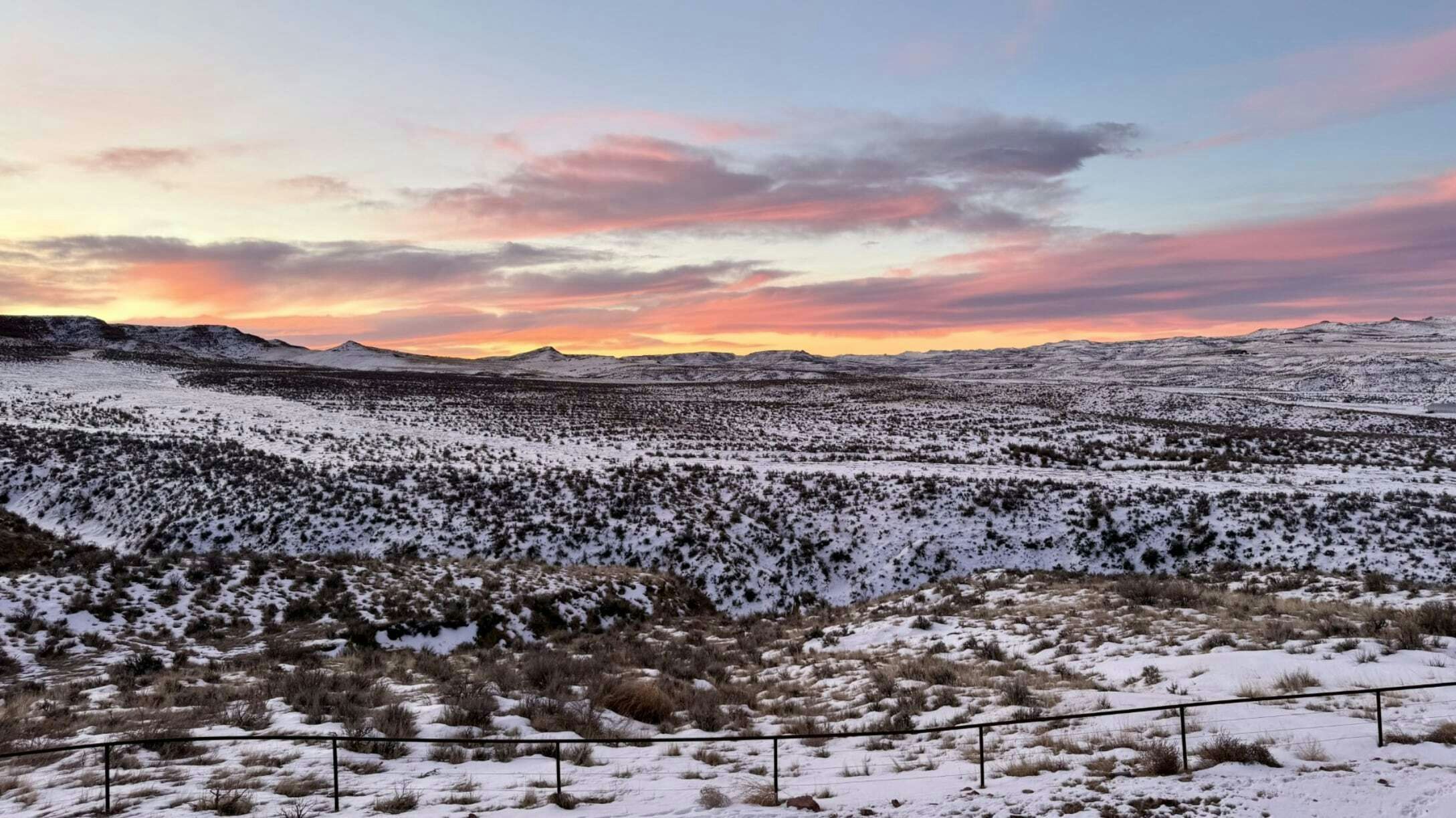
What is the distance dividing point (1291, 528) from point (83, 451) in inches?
1804

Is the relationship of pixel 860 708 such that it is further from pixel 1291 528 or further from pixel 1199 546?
pixel 1291 528

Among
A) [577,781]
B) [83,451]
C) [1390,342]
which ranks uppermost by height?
[1390,342]

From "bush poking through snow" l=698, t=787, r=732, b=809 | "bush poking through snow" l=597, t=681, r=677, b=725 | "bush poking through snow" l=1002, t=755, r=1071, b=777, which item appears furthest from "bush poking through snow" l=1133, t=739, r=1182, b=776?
"bush poking through snow" l=597, t=681, r=677, b=725

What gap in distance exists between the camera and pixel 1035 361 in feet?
539

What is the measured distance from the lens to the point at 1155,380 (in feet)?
355

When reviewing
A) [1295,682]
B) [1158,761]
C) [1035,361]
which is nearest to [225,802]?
[1158,761]

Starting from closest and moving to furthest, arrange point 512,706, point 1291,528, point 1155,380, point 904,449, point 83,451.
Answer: point 512,706, point 1291,528, point 83,451, point 904,449, point 1155,380

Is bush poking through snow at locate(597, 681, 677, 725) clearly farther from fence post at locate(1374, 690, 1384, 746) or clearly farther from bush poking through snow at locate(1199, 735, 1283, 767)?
fence post at locate(1374, 690, 1384, 746)

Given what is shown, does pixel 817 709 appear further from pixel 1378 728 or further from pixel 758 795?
pixel 1378 728

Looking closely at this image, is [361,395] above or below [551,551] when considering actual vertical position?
above

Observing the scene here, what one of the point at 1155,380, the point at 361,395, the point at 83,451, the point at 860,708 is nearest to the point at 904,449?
the point at 860,708

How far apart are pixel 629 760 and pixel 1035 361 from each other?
170967 mm

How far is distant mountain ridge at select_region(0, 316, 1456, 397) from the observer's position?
99.7 meters

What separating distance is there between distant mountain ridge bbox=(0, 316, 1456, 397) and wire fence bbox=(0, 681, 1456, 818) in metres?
96.3
